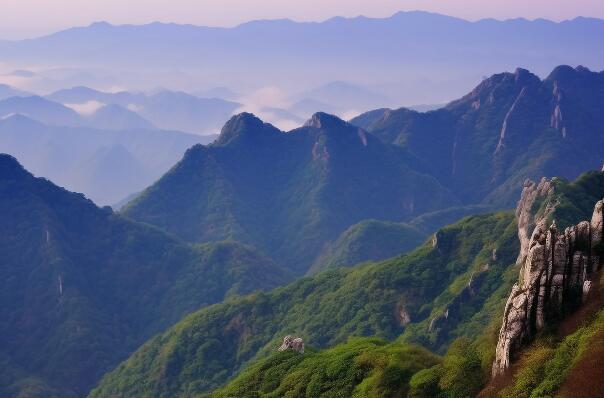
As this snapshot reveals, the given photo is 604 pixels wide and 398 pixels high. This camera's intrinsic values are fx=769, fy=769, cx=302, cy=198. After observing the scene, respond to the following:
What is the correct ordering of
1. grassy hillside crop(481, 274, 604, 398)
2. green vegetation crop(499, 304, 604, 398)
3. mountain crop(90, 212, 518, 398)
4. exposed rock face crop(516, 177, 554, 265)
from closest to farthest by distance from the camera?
grassy hillside crop(481, 274, 604, 398) < green vegetation crop(499, 304, 604, 398) < exposed rock face crop(516, 177, 554, 265) < mountain crop(90, 212, 518, 398)

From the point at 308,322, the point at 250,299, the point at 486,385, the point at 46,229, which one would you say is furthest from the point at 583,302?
the point at 46,229

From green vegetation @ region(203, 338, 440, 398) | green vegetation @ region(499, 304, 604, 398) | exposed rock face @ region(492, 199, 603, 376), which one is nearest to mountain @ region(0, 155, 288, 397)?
green vegetation @ region(203, 338, 440, 398)

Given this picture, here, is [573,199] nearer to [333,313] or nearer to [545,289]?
[333,313]

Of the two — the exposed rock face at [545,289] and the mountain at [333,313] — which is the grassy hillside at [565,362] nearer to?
the exposed rock face at [545,289]

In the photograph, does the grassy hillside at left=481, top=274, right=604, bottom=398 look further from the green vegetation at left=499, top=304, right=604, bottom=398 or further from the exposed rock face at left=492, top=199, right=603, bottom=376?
the exposed rock face at left=492, top=199, right=603, bottom=376

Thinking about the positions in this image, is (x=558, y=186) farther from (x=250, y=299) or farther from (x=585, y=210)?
(x=250, y=299)

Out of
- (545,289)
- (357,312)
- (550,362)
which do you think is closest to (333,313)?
(357,312)
